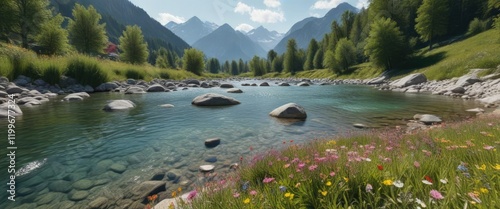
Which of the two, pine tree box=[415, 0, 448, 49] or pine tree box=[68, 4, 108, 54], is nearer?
pine tree box=[68, 4, 108, 54]

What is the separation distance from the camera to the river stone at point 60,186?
16.4 feet

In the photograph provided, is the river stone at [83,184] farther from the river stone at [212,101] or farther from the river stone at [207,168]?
the river stone at [212,101]

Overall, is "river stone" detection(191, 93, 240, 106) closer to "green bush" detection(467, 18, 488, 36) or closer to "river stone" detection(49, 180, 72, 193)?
"river stone" detection(49, 180, 72, 193)

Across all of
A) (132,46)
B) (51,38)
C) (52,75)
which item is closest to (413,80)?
(52,75)

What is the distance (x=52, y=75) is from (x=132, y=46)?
36402 millimetres

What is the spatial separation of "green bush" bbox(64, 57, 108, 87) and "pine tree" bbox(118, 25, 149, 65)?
31.9 meters

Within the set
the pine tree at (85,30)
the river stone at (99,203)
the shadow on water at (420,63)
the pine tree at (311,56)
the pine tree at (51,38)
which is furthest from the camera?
the pine tree at (311,56)

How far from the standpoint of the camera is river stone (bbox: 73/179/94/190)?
5121mm

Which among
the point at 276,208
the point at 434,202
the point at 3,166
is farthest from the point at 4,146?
the point at 434,202

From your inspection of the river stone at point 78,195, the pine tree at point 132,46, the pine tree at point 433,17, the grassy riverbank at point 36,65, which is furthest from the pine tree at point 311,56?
the river stone at point 78,195

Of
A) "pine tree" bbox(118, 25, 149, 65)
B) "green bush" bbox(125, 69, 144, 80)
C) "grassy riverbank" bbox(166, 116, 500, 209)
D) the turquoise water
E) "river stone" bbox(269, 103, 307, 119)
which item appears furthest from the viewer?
"pine tree" bbox(118, 25, 149, 65)

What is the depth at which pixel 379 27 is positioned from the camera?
47.1 meters

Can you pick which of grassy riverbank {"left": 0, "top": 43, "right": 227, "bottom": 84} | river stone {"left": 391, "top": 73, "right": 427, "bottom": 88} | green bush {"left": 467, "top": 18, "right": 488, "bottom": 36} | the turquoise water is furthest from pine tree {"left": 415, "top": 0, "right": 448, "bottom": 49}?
grassy riverbank {"left": 0, "top": 43, "right": 227, "bottom": 84}

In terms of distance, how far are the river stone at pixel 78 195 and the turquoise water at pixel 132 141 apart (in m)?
0.08
